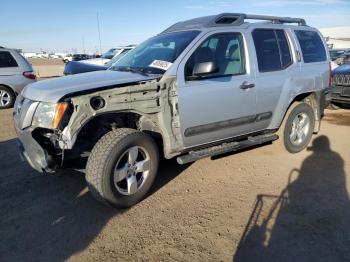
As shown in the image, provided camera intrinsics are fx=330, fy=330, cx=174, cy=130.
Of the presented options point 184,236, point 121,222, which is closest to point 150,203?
point 121,222

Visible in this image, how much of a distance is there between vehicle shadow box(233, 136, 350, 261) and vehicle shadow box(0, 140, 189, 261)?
4.58 ft

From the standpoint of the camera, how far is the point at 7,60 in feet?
31.5

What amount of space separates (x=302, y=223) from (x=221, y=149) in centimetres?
144

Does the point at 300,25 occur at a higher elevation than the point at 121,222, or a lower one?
higher

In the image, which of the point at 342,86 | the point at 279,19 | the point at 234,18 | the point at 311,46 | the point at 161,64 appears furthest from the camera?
the point at 342,86

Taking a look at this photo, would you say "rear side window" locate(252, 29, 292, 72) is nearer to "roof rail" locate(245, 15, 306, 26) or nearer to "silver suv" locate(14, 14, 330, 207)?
"silver suv" locate(14, 14, 330, 207)

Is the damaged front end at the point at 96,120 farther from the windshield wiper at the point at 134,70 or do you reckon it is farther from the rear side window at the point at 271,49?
the rear side window at the point at 271,49

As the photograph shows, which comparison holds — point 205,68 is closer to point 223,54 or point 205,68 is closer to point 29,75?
point 223,54

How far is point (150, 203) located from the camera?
12.4ft

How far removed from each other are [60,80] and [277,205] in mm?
2843

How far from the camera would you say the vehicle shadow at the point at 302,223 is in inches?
111

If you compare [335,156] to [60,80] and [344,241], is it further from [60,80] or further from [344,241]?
[60,80]

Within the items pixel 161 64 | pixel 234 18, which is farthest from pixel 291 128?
pixel 161 64

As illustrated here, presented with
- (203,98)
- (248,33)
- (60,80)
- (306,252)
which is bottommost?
(306,252)
